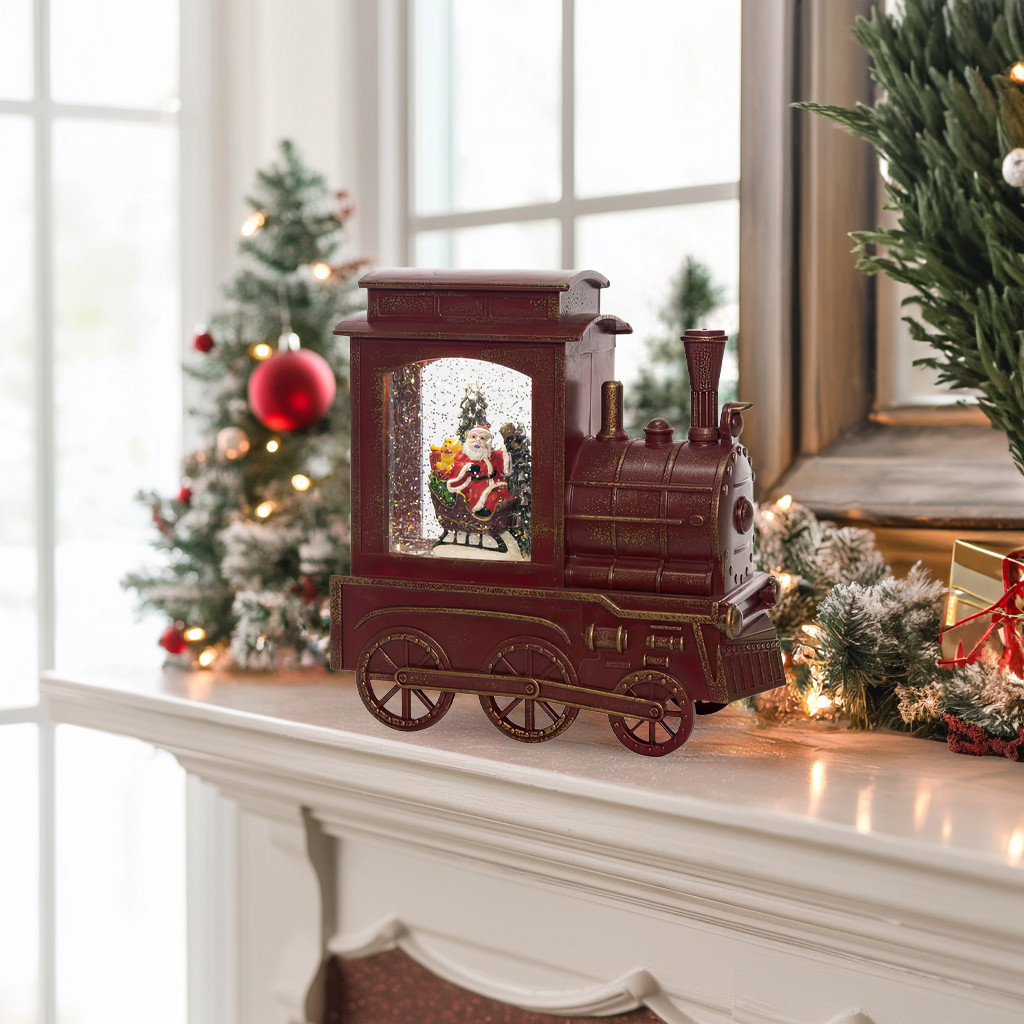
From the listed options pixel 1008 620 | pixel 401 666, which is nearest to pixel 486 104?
pixel 401 666

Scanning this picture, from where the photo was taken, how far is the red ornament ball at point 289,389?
135 centimetres

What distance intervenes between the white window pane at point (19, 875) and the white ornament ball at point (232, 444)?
670 millimetres

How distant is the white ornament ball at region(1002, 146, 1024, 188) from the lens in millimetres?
831

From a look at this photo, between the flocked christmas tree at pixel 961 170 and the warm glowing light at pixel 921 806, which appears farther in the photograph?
the flocked christmas tree at pixel 961 170

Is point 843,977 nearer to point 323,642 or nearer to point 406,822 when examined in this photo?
point 406,822

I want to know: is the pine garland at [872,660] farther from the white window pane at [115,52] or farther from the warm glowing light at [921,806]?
the white window pane at [115,52]

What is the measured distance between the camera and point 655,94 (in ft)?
4.61

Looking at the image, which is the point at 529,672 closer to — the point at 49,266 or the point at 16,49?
the point at 49,266

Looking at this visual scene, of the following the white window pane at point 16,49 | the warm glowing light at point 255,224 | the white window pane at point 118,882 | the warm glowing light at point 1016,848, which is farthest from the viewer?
the white window pane at point 118,882

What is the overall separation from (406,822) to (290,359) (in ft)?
1.85

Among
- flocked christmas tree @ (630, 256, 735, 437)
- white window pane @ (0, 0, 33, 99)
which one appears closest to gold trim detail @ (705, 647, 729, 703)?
flocked christmas tree @ (630, 256, 735, 437)

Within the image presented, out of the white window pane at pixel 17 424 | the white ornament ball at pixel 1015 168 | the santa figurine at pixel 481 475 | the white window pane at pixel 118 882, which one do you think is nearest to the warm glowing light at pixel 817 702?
the santa figurine at pixel 481 475

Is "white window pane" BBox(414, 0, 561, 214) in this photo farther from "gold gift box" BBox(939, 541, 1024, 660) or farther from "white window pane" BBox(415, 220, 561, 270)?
"gold gift box" BBox(939, 541, 1024, 660)

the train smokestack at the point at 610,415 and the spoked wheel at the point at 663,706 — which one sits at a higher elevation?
the train smokestack at the point at 610,415
